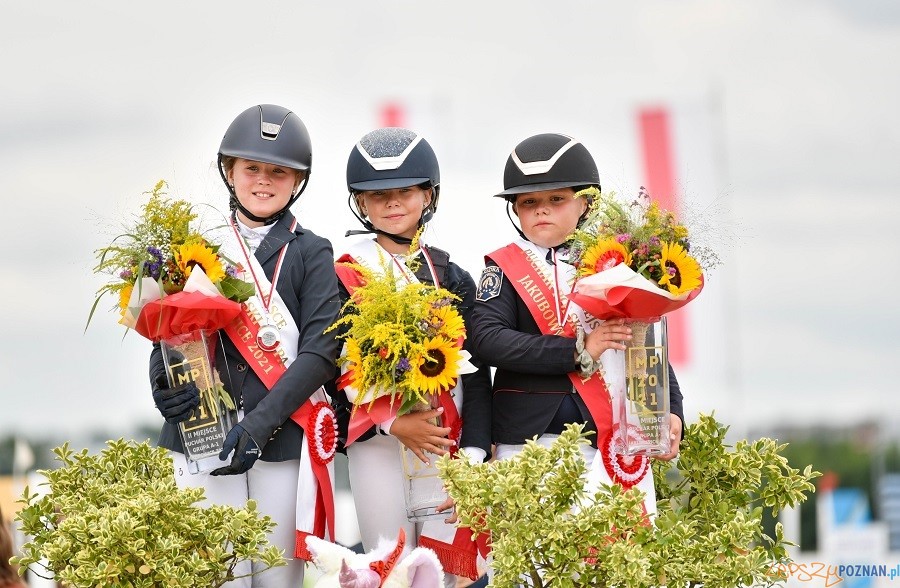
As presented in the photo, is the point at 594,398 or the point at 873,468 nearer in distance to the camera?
the point at 594,398

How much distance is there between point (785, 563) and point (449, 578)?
1.57 meters

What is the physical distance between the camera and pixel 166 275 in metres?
5.46

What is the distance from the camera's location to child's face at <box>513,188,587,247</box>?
6168mm

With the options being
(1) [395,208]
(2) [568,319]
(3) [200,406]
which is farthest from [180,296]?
(2) [568,319]

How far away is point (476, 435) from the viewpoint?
237 inches

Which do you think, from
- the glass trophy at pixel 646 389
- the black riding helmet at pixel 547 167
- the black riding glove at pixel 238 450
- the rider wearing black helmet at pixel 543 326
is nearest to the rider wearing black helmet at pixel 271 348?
the black riding glove at pixel 238 450

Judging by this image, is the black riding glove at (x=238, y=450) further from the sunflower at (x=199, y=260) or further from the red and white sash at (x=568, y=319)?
the red and white sash at (x=568, y=319)

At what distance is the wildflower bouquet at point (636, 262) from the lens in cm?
535

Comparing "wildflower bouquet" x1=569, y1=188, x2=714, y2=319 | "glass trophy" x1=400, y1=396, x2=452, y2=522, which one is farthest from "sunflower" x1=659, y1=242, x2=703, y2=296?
"glass trophy" x1=400, y1=396, x2=452, y2=522

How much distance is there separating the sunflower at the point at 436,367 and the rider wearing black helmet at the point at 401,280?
274 mm

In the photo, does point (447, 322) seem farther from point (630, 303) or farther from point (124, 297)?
point (124, 297)

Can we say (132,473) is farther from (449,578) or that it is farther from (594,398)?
(594,398)

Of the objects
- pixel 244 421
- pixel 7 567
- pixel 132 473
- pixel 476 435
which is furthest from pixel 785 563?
pixel 7 567

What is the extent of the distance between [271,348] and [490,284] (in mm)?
1038
